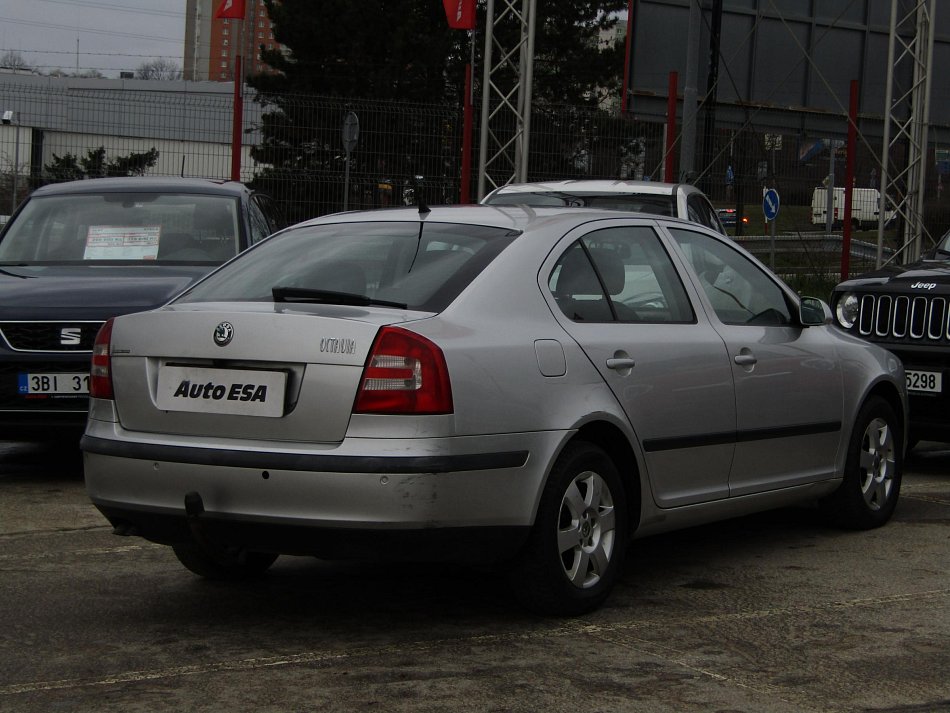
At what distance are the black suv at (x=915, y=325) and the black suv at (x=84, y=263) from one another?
12.5 feet

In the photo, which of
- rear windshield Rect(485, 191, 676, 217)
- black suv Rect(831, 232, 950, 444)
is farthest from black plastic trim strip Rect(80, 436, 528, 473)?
rear windshield Rect(485, 191, 676, 217)

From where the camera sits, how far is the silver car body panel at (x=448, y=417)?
439 cm

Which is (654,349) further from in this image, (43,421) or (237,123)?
(237,123)

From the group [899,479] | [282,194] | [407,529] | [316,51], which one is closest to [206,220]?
[899,479]

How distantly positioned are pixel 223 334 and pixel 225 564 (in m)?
1.12

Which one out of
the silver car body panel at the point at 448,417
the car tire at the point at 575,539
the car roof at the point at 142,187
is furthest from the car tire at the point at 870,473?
the car roof at the point at 142,187

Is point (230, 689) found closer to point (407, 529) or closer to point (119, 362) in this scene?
point (407, 529)

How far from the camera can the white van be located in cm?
1898

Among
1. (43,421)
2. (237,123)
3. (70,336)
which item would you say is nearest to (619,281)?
(70,336)

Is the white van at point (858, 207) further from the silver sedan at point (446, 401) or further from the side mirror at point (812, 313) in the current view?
the silver sedan at point (446, 401)

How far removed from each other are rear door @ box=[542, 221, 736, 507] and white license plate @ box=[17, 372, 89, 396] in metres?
3.14

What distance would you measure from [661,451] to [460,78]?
2900 centimetres

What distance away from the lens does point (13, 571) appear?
5633 millimetres

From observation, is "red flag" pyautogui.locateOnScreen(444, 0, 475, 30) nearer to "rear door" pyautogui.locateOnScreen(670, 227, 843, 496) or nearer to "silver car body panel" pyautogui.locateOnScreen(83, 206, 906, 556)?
"rear door" pyautogui.locateOnScreen(670, 227, 843, 496)
